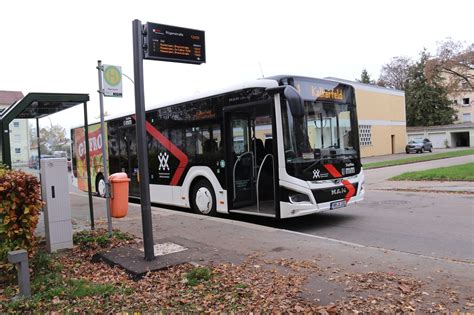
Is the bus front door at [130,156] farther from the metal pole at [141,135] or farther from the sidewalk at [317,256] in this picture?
the metal pole at [141,135]

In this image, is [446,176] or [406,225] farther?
[446,176]

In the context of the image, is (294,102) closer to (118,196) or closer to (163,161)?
(118,196)

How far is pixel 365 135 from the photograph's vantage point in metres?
41.8

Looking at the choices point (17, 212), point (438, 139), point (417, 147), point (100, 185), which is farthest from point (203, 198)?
point (438, 139)

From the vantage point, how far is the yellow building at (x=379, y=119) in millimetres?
41375

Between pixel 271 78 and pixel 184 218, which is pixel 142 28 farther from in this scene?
pixel 184 218

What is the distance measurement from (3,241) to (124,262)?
1.44m

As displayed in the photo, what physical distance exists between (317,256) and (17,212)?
394 centimetres

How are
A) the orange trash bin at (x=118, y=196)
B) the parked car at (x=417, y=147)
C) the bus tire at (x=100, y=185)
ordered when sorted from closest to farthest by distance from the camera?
A: the orange trash bin at (x=118, y=196), the bus tire at (x=100, y=185), the parked car at (x=417, y=147)

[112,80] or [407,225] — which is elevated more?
[112,80]

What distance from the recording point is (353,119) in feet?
31.3

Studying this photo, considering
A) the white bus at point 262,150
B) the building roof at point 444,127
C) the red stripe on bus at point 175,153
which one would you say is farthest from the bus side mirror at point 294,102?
the building roof at point 444,127

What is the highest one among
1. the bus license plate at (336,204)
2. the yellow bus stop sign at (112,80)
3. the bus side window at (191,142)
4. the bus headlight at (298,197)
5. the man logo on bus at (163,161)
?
the yellow bus stop sign at (112,80)

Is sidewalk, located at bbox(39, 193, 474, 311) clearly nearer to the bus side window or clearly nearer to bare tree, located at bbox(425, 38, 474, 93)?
the bus side window
